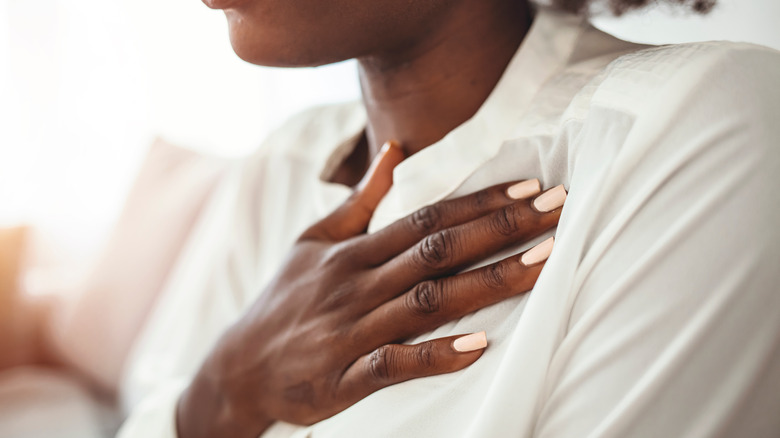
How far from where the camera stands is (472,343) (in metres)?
0.66

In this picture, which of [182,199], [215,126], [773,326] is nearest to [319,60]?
[773,326]

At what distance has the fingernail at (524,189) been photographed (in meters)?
0.70

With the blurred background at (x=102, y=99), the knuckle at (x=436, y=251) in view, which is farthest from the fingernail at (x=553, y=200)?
the blurred background at (x=102, y=99)

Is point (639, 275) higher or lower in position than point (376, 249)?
higher

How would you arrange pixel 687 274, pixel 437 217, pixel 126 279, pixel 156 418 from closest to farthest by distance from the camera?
pixel 687 274 < pixel 437 217 < pixel 156 418 < pixel 126 279

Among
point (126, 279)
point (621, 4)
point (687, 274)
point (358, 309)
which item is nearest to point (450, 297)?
point (358, 309)

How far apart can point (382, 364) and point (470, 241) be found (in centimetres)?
16

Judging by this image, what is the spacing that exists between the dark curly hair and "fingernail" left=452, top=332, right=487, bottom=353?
54cm

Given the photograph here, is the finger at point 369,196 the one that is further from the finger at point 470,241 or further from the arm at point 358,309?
the finger at point 470,241

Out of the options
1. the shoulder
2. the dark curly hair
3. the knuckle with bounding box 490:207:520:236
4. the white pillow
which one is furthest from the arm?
the white pillow

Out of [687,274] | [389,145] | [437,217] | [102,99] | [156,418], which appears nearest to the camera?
[687,274]

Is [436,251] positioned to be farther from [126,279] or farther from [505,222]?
[126,279]

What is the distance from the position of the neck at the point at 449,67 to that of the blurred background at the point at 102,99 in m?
1.54

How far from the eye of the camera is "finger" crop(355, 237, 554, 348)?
2.14ft
